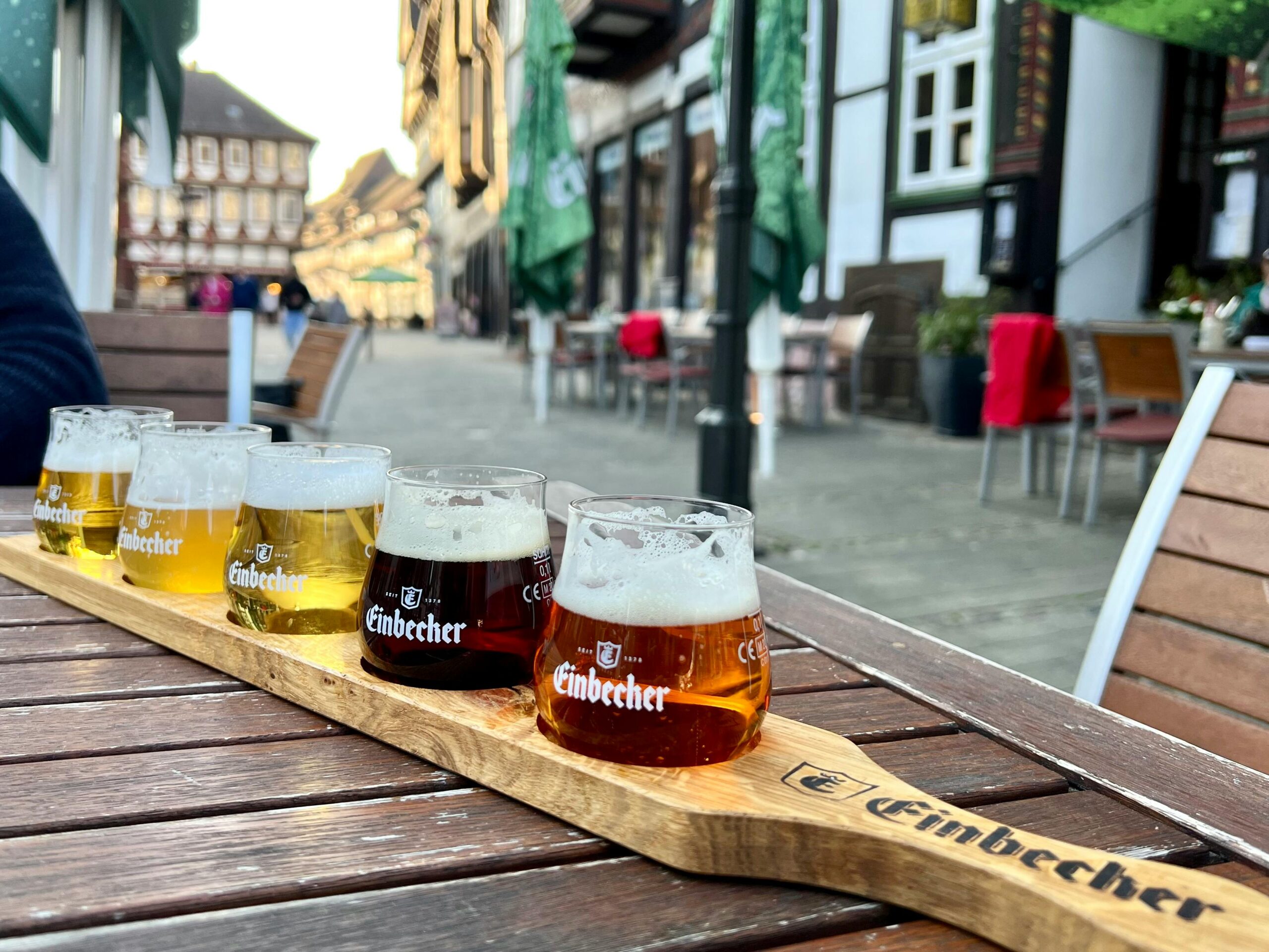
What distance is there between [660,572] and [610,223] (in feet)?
48.9

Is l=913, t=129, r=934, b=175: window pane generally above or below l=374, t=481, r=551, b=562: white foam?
above

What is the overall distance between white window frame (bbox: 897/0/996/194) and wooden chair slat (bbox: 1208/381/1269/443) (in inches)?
287

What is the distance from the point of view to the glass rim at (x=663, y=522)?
568mm

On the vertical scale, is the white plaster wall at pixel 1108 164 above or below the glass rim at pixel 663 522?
above

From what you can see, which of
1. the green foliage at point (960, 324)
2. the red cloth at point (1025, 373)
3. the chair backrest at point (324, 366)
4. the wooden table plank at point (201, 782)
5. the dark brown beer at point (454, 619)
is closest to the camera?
the wooden table plank at point (201, 782)

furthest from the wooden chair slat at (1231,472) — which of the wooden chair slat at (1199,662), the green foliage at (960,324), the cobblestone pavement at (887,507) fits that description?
the green foliage at (960,324)

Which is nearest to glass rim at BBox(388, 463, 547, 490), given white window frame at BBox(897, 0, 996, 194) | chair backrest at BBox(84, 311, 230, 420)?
chair backrest at BBox(84, 311, 230, 420)

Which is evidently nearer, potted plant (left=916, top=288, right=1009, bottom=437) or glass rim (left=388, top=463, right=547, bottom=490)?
glass rim (left=388, top=463, right=547, bottom=490)

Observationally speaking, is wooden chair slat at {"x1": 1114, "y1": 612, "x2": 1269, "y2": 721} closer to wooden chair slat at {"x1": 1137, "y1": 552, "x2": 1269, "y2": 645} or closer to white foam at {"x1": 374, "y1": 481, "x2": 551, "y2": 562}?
wooden chair slat at {"x1": 1137, "y1": 552, "x2": 1269, "y2": 645}

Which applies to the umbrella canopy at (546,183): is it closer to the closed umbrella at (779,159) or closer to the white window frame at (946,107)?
the closed umbrella at (779,159)

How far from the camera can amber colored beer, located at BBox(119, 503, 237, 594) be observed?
Answer: 82 centimetres

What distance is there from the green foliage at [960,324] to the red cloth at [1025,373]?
2.32 meters

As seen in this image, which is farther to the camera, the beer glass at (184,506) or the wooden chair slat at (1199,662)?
the wooden chair slat at (1199,662)

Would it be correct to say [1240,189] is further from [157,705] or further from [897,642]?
[157,705]
